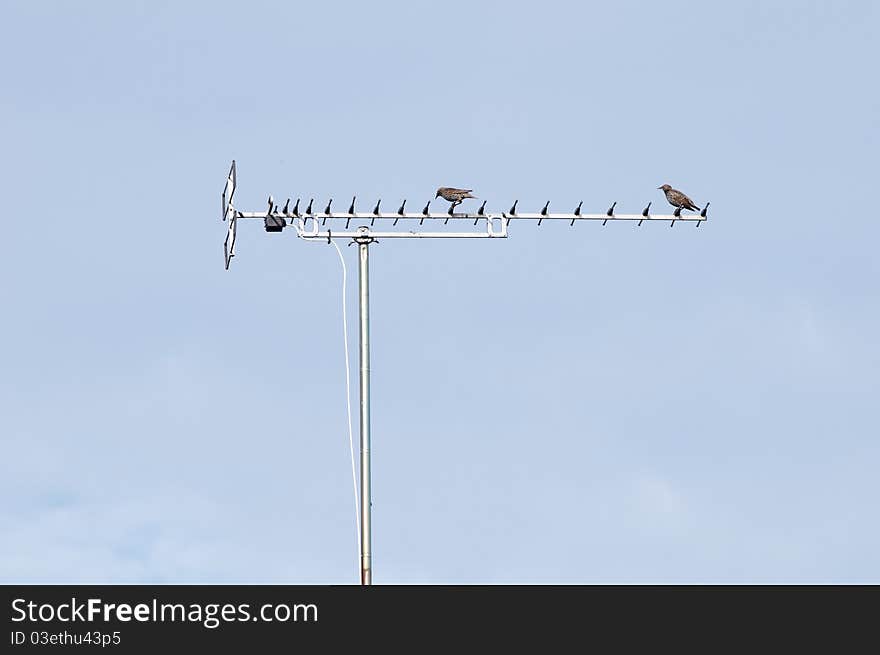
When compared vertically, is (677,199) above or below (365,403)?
above

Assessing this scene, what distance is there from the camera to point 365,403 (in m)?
37.8

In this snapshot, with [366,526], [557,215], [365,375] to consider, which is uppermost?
[557,215]

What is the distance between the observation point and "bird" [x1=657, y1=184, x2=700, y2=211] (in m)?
42.4

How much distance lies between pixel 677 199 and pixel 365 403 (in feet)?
30.1

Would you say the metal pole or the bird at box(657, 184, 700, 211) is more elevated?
the bird at box(657, 184, 700, 211)

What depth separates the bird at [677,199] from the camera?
139 feet

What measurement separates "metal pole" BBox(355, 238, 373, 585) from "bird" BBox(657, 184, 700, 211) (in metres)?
7.12

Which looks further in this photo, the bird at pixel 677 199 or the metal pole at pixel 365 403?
the bird at pixel 677 199

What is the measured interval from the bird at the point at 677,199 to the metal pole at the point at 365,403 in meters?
7.12

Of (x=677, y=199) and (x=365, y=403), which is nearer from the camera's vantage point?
(x=365, y=403)
